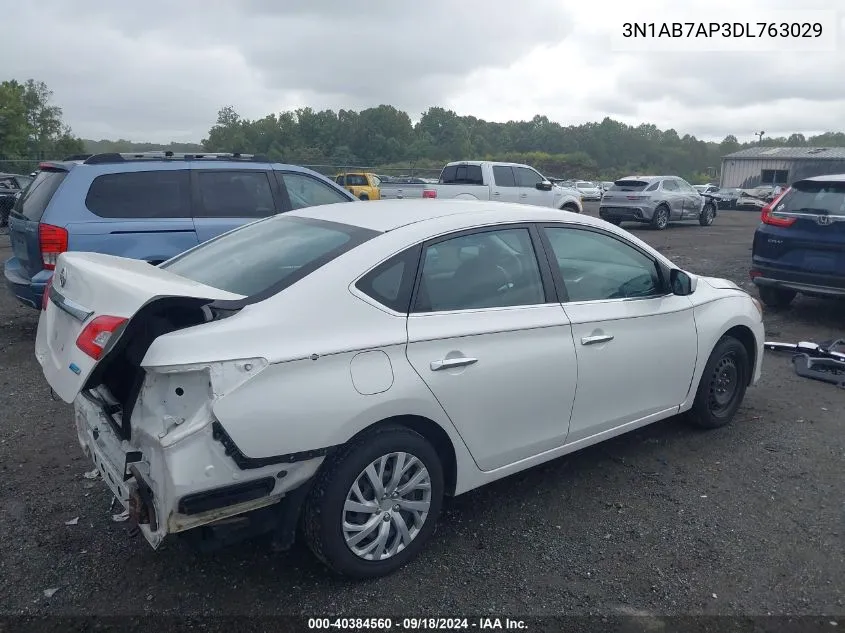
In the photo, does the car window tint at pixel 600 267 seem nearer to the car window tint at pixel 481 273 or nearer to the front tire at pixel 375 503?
the car window tint at pixel 481 273

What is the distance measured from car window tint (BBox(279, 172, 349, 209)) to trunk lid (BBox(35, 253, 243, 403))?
4.12m

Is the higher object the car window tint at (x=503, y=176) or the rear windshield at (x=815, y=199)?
the car window tint at (x=503, y=176)

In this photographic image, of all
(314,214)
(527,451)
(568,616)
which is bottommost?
(568,616)

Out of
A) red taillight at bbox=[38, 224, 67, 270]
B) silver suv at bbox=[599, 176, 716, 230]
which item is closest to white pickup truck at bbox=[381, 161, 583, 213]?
silver suv at bbox=[599, 176, 716, 230]

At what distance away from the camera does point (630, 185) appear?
20703mm

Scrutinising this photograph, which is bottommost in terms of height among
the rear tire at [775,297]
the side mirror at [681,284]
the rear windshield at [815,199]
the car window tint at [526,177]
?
the rear tire at [775,297]

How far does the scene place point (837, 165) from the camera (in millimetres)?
46594

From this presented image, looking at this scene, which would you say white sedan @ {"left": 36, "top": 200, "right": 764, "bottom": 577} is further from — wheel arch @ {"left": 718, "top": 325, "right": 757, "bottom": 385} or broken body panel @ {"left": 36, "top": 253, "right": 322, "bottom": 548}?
wheel arch @ {"left": 718, "top": 325, "right": 757, "bottom": 385}

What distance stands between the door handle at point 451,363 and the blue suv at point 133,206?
114 inches

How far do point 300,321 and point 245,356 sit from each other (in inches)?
11.5

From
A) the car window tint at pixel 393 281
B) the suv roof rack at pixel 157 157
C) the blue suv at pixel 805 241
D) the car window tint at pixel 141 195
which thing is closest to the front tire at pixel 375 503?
the car window tint at pixel 393 281

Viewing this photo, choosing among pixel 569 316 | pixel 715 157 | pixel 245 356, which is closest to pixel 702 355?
pixel 569 316

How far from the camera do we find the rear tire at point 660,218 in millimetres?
20391

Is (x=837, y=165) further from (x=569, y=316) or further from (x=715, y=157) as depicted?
(x=569, y=316)
